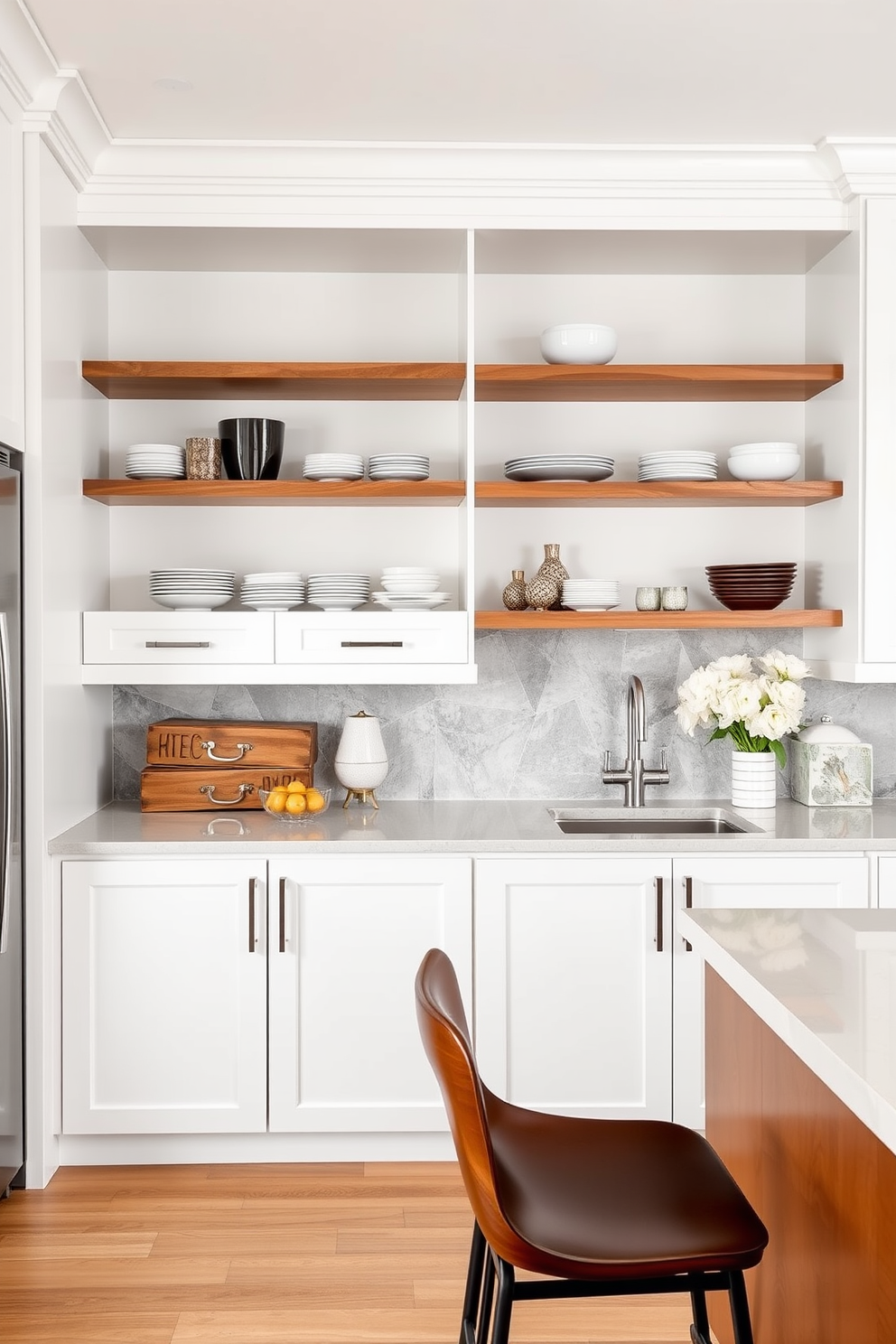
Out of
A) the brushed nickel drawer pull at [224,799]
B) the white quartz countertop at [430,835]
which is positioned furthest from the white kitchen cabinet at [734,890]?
the brushed nickel drawer pull at [224,799]

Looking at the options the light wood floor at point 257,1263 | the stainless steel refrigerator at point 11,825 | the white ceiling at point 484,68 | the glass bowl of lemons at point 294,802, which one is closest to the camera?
the light wood floor at point 257,1263

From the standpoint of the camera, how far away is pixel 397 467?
3.17 metres

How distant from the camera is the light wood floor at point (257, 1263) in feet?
7.29

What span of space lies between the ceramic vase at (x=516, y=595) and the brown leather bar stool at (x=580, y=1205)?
168 cm

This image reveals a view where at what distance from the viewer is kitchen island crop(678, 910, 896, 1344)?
1289mm

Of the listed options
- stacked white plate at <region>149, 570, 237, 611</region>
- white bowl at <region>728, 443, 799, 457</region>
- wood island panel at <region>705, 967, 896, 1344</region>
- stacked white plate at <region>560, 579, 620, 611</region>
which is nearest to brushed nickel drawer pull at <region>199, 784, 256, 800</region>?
stacked white plate at <region>149, 570, 237, 611</region>

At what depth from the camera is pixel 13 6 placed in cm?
235

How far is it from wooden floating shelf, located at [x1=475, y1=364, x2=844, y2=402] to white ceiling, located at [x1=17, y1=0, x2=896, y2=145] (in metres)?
0.58

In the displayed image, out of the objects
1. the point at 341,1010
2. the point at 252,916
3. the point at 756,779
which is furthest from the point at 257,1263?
the point at 756,779

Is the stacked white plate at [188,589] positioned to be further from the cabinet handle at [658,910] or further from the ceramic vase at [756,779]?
the ceramic vase at [756,779]

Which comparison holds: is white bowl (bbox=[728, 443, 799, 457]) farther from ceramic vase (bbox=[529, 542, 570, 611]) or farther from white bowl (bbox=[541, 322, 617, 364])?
ceramic vase (bbox=[529, 542, 570, 611])

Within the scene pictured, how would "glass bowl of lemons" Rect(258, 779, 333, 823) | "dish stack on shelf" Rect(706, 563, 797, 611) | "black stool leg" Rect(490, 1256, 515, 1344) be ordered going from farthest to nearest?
"dish stack on shelf" Rect(706, 563, 797, 611) < "glass bowl of lemons" Rect(258, 779, 333, 823) < "black stool leg" Rect(490, 1256, 515, 1344)

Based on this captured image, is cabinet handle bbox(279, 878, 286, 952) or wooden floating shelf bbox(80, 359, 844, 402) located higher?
wooden floating shelf bbox(80, 359, 844, 402)

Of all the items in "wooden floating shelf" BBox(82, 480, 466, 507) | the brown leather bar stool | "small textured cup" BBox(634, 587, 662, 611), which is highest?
"wooden floating shelf" BBox(82, 480, 466, 507)
